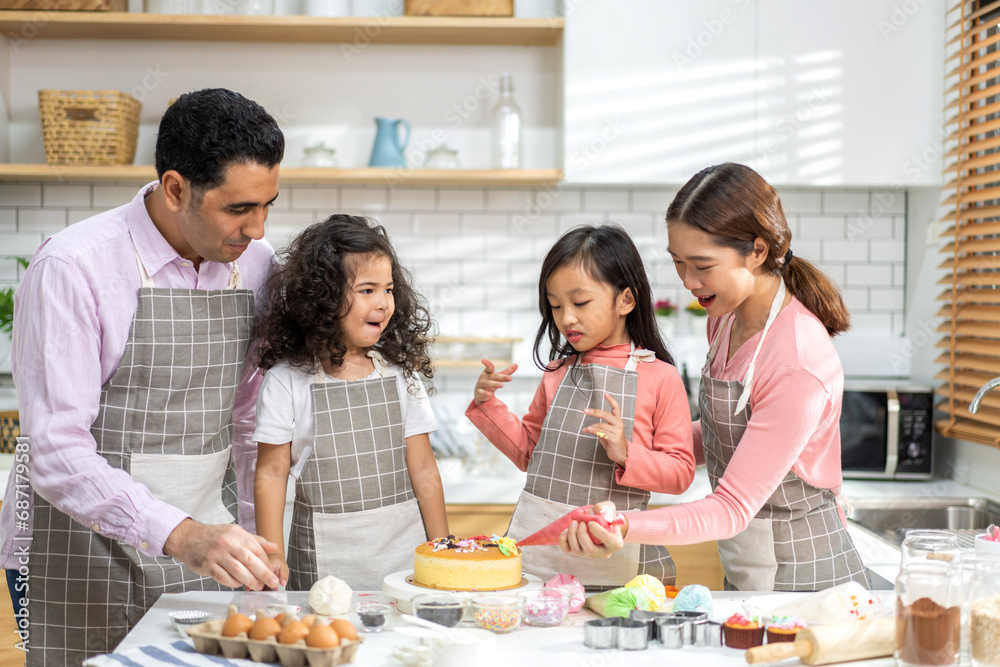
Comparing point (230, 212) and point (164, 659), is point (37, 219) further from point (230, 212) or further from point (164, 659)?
point (164, 659)

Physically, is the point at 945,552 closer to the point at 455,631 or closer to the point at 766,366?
the point at 766,366

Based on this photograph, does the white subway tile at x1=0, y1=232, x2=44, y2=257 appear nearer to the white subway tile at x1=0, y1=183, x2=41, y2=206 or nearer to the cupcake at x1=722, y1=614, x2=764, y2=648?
the white subway tile at x1=0, y1=183, x2=41, y2=206

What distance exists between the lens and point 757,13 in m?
2.97

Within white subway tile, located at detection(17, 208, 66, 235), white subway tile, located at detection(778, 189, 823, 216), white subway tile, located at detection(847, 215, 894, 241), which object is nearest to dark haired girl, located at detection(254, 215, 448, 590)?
white subway tile, located at detection(17, 208, 66, 235)

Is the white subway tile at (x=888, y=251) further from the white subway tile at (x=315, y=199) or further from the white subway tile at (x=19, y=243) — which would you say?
the white subway tile at (x=19, y=243)

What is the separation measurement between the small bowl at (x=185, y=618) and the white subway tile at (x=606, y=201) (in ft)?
7.59

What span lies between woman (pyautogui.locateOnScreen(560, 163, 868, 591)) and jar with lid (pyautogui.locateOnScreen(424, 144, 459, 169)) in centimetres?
161

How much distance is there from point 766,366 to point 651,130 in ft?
5.30

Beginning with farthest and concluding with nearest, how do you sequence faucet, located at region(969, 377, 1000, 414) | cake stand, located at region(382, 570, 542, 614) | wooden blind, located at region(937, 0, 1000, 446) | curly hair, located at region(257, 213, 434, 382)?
1. wooden blind, located at region(937, 0, 1000, 446)
2. faucet, located at region(969, 377, 1000, 414)
3. curly hair, located at region(257, 213, 434, 382)
4. cake stand, located at region(382, 570, 542, 614)

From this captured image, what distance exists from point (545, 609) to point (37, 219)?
8.94 ft

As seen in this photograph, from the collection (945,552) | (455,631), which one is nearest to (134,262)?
A: (455,631)

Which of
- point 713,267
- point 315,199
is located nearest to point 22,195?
point 315,199

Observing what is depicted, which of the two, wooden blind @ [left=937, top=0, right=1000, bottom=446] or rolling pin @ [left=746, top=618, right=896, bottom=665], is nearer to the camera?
rolling pin @ [left=746, top=618, right=896, bottom=665]

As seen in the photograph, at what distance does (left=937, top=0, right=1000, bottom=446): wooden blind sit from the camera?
260 centimetres
